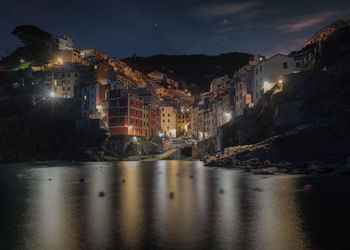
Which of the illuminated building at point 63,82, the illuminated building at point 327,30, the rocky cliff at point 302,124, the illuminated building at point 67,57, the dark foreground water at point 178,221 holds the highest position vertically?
the illuminated building at point 327,30

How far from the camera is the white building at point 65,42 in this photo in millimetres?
134375

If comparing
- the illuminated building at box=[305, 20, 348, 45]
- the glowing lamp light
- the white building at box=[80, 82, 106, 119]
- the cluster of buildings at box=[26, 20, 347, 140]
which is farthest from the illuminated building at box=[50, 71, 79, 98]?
the illuminated building at box=[305, 20, 348, 45]

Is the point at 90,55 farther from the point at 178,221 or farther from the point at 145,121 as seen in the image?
the point at 178,221

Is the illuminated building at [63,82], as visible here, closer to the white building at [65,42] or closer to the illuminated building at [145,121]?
the illuminated building at [145,121]

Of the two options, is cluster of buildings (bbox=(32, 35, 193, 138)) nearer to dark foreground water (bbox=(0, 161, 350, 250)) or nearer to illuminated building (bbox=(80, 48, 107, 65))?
illuminated building (bbox=(80, 48, 107, 65))

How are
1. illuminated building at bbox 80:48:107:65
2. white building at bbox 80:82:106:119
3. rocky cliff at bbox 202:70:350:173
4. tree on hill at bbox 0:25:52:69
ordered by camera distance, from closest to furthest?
1. rocky cliff at bbox 202:70:350:173
2. white building at bbox 80:82:106:119
3. illuminated building at bbox 80:48:107:65
4. tree on hill at bbox 0:25:52:69

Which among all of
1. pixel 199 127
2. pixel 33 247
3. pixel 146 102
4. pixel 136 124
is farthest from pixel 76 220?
pixel 199 127

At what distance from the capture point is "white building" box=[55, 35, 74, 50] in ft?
441

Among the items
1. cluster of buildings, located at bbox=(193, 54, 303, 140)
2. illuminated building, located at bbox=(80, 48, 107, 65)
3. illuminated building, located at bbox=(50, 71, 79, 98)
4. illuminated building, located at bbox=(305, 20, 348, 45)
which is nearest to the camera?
cluster of buildings, located at bbox=(193, 54, 303, 140)

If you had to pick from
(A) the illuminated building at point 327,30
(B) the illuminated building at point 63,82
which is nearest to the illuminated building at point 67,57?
(B) the illuminated building at point 63,82

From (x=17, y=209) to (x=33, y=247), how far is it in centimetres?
873

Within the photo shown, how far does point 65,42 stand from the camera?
137000 millimetres

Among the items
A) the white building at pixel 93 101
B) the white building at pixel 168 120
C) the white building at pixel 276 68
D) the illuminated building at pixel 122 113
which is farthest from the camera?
the white building at pixel 168 120

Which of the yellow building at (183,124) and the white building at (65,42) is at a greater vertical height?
the white building at (65,42)
